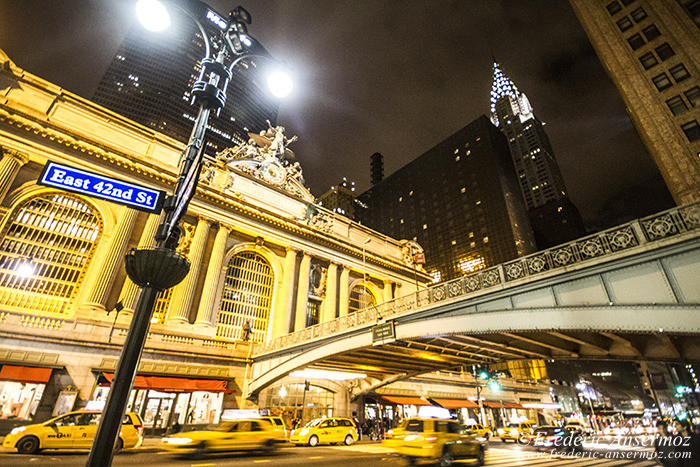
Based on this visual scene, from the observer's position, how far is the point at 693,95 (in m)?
27.8

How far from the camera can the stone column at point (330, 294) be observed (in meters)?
32.7

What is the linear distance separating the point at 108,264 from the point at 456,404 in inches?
1317

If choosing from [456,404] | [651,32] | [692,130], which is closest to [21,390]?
[456,404]

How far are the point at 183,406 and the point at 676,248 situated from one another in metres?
25.0

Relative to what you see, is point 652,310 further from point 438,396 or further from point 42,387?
point 438,396

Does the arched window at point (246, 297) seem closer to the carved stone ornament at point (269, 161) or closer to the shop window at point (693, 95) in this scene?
the carved stone ornament at point (269, 161)

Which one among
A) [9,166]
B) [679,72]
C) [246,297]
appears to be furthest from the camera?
[246,297]

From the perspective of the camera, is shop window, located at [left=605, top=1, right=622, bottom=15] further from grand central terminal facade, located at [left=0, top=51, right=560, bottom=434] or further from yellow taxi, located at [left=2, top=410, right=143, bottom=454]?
yellow taxi, located at [left=2, top=410, right=143, bottom=454]

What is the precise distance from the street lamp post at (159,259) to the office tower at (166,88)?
84053 millimetres

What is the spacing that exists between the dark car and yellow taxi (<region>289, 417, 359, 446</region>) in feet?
44.3

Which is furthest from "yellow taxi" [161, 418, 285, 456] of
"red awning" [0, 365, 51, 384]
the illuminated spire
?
the illuminated spire

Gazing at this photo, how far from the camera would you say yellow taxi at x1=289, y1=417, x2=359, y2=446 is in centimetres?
1775

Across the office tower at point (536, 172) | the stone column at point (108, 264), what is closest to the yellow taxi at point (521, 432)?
the stone column at point (108, 264)

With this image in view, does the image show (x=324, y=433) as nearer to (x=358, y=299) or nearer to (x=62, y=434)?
(x=62, y=434)
